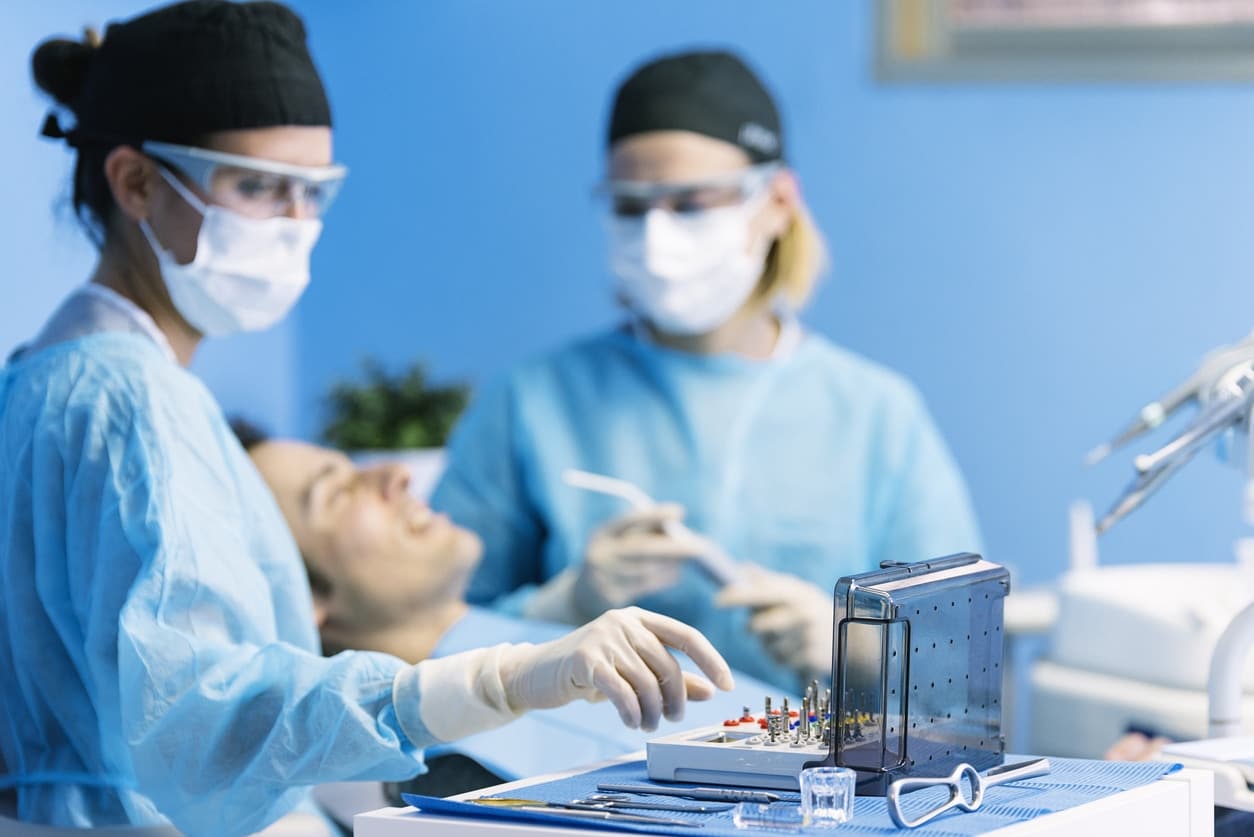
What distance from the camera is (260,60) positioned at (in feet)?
5.67

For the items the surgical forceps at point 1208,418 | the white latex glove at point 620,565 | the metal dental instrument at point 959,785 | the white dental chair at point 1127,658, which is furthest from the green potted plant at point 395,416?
the metal dental instrument at point 959,785

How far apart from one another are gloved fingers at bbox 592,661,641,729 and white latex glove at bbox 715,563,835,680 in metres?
1.14

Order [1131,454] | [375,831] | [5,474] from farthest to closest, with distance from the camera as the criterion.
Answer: [1131,454]
[5,474]
[375,831]

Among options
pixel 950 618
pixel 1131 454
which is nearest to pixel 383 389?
pixel 1131 454

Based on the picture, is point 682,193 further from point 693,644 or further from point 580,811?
point 580,811

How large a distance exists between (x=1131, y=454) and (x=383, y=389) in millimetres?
1678

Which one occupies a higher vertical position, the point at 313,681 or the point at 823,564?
the point at 313,681

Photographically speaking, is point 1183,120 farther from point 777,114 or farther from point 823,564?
point 823,564

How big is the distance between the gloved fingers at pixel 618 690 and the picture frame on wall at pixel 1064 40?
107 inches

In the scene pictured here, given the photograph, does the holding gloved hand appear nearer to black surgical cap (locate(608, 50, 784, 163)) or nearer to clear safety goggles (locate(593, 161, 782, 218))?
clear safety goggles (locate(593, 161, 782, 218))

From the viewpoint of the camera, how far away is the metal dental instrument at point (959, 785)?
115 centimetres

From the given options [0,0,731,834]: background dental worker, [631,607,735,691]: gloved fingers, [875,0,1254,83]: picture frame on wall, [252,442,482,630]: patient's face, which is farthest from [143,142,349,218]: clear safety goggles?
[875,0,1254,83]: picture frame on wall

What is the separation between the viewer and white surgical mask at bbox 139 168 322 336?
1745mm

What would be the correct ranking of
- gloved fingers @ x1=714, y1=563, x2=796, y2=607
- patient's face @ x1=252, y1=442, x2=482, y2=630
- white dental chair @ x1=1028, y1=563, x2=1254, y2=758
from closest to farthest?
white dental chair @ x1=1028, y1=563, x2=1254, y2=758
patient's face @ x1=252, y1=442, x2=482, y2=630
gloved fingers @ x1=714, y1=563, x2=796, y2=607
